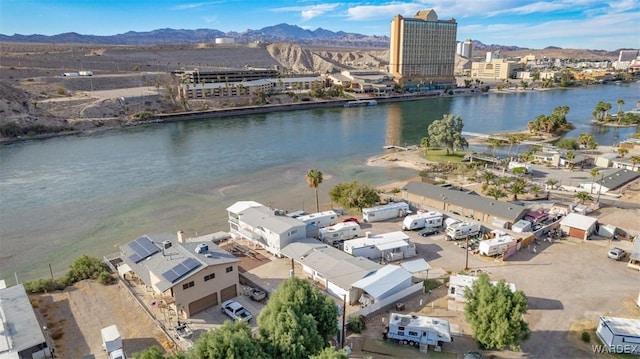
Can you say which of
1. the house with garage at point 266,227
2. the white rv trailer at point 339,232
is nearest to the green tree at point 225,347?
the house with garage at point 266,227

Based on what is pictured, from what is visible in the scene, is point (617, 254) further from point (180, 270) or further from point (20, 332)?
point (20, 332)

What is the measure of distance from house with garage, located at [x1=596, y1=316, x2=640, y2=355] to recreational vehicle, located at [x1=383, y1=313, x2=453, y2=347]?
5348 millimetres

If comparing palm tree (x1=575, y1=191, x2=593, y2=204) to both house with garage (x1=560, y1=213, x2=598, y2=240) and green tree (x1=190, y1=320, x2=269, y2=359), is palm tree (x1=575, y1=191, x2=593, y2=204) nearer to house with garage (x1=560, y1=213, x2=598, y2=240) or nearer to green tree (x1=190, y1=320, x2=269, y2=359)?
house with garage (x1=560, y1=213, x2=598, y2=240)

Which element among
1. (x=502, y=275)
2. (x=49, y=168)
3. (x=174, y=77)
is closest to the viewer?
(x=502, y=275)

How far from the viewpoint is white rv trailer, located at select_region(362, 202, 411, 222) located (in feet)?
86.4

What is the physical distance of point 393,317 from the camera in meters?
15.3

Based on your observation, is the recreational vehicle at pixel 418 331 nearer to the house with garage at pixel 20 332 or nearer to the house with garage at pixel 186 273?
the house with garage at pixel 186 273

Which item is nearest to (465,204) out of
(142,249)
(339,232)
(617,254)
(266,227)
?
(617,254)

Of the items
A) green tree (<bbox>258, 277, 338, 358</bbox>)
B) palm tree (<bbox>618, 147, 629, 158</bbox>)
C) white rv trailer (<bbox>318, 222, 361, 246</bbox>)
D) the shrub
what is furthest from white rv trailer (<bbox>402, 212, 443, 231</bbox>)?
palm tree (<bbox>618, 147, 629, 158</bbox>)

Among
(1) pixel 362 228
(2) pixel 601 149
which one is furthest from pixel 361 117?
(1) pixel 362 228

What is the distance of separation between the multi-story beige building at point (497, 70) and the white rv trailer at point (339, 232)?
499 feet

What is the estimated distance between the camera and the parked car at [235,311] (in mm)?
16312

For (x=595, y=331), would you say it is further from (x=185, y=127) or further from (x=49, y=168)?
(x=185, y=127)

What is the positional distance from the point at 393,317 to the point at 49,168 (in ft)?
141
